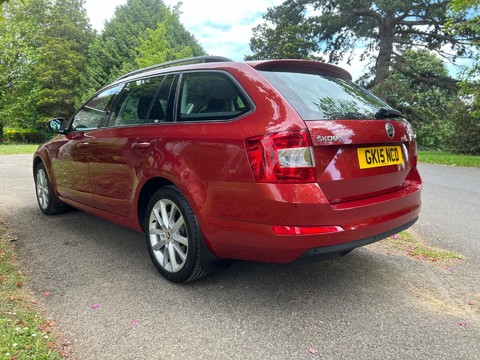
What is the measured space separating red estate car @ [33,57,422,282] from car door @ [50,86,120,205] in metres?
0.48

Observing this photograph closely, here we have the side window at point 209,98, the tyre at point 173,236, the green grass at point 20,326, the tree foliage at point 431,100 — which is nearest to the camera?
the green grass at point 20,326

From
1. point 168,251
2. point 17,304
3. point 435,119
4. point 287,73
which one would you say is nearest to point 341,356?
point 168,251

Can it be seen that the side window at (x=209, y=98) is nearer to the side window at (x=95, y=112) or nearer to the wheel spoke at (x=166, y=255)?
the wheel spoke at (x=166, y=255)

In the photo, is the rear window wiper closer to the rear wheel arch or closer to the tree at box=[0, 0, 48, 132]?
the rear wheel arch

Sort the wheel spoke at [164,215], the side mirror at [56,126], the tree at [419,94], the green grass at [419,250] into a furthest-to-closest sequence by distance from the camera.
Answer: the tree at [419,94] < the side mirror at [56,126] < the green grass at [419,250] < the wheel spoke at [164,215]

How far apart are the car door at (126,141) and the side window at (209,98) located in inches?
9.0

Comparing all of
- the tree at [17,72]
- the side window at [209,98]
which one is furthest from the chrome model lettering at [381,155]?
the tree at [17,72]

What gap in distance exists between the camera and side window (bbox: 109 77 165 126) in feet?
10.9

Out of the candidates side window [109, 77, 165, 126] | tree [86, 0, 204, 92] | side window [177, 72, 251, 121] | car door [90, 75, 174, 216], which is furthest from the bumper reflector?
tree [86, 0, 204, 92]

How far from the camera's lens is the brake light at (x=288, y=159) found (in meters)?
2.28

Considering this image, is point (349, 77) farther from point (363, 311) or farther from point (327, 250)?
point (363, 311)

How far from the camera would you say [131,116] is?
139 inches

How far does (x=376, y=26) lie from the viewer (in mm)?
21453

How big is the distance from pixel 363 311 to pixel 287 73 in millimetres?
1774
